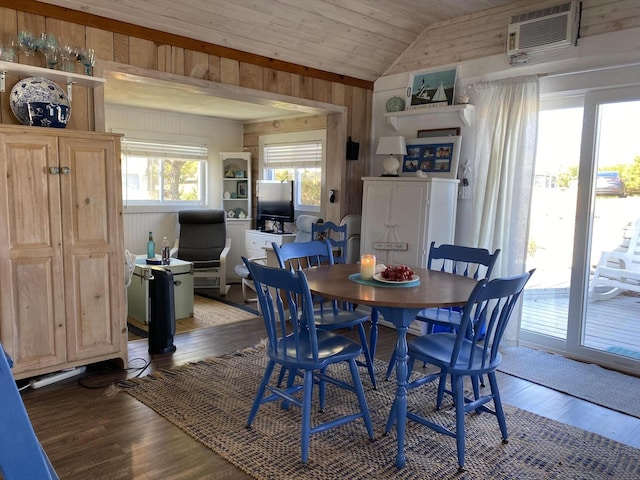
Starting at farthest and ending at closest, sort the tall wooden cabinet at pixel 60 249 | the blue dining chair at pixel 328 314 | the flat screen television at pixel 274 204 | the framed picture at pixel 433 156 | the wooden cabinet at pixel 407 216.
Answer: the flat screen television at pixel 274 204 < the framed picture at pixel 433 156 < the wooden cabinet at pixel 407 216 < the blue dining chair at pixel 328 314 < the tall wooden cabinet at pixel 60 249

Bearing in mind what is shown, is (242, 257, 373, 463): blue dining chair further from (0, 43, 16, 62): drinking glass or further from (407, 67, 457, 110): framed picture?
(407, 67, 457, 110): framed picture

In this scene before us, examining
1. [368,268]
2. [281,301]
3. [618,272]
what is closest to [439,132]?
[618,272]

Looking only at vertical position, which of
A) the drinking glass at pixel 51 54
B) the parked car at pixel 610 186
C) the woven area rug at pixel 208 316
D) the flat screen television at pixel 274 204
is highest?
Answer: the drinking glass at pixel 51 54

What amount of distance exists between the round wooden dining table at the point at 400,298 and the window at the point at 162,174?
14.5ft

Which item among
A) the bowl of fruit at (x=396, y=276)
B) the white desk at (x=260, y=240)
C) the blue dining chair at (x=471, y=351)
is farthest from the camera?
the white desk at (x=260, y=240)

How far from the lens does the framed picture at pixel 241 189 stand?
695 cm

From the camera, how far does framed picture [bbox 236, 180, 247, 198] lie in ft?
22.8

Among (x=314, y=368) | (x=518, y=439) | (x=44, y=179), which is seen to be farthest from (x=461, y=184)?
(x=44, y=179)

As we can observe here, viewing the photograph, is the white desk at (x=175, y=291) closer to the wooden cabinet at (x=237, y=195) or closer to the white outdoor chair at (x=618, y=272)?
the wooden cabinet at (x=237, y=195)

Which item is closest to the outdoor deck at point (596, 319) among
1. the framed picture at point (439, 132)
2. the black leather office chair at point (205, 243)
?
the framed picture at point (439, 132)

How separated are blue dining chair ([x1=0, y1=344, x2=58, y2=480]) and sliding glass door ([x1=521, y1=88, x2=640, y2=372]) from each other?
12.1ft

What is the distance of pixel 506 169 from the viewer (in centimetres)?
377

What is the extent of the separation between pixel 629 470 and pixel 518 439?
483 mm

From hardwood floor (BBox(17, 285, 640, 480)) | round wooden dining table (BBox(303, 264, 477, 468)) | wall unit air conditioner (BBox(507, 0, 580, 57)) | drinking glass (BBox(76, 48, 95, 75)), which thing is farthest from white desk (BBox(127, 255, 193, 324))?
wall unit air conditioner (BBox(507, 0, 580, 57))
